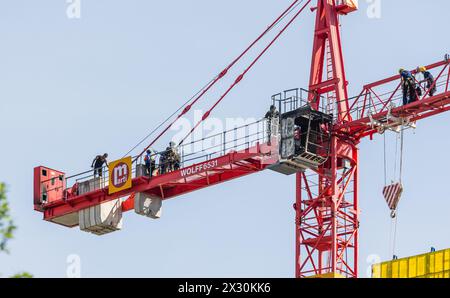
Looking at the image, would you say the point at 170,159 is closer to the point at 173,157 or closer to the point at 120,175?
the point at 173,157

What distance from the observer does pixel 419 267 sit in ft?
259

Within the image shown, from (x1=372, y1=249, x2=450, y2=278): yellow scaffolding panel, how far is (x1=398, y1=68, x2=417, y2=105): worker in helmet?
1038 cm

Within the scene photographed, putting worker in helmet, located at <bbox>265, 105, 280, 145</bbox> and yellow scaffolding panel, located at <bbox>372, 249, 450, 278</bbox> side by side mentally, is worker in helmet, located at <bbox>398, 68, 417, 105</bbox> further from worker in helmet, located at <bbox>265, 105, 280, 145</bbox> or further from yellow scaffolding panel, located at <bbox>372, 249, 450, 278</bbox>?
yellow scaffolding panel, located at <bbox>372, 249, 450, 278</bbox>

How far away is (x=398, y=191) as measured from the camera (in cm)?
8975

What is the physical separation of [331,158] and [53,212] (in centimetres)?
1746

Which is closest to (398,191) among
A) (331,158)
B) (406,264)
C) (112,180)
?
(331,158)

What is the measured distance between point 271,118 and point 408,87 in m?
7.22

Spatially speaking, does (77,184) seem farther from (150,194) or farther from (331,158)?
(331,158)

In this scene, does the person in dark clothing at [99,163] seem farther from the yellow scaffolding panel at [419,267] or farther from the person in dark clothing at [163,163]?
the yellow scaffolding panel at [419,267]

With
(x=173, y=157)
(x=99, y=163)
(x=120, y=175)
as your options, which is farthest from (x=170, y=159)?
(x=99, y=163)

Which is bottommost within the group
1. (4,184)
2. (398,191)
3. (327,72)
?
(4,184)

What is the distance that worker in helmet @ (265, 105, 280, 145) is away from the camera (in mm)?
88000

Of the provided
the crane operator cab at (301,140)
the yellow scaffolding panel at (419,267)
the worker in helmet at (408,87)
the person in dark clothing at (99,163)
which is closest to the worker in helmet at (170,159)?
the person in dark clothing at (99,163)

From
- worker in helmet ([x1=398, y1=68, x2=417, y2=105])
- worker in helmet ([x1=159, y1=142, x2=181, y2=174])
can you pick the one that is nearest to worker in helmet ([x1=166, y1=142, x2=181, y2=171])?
worker in helmet ([x1=159, y1=142, x2=181, y2=174])
